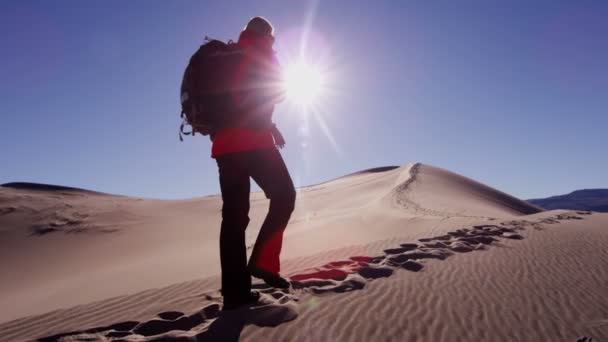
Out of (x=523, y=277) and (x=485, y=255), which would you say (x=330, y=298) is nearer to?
(x=523, y=277)

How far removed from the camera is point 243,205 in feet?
11.6

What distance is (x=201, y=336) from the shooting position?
Answer: 9.68ft

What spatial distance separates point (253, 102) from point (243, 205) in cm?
82

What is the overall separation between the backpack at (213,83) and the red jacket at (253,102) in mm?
63

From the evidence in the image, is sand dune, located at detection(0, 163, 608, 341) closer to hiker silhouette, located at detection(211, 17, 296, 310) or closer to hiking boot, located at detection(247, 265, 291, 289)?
hiking boot, located at detection(247, 265, 291, 289)

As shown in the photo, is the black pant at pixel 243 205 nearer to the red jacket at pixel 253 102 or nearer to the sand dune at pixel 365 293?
the red jacket at pixel 253 102

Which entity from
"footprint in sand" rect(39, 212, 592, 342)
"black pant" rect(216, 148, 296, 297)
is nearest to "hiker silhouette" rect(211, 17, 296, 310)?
"black pant" rect(216, 148, 296, 297)

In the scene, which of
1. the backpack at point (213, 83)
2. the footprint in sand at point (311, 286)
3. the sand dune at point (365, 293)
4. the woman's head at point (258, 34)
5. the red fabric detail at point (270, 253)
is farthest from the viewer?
the red fabric detail at point (270, 253)

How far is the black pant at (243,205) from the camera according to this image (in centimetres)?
349

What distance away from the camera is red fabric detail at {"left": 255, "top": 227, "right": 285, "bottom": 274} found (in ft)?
12.0

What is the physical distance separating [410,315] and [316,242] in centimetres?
794

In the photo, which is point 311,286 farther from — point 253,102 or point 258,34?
point 258,34

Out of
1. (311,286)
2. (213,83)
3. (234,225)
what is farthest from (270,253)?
(213,83)

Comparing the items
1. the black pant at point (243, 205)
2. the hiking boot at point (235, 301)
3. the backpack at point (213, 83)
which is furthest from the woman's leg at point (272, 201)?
the backpack at point (213, 83)
